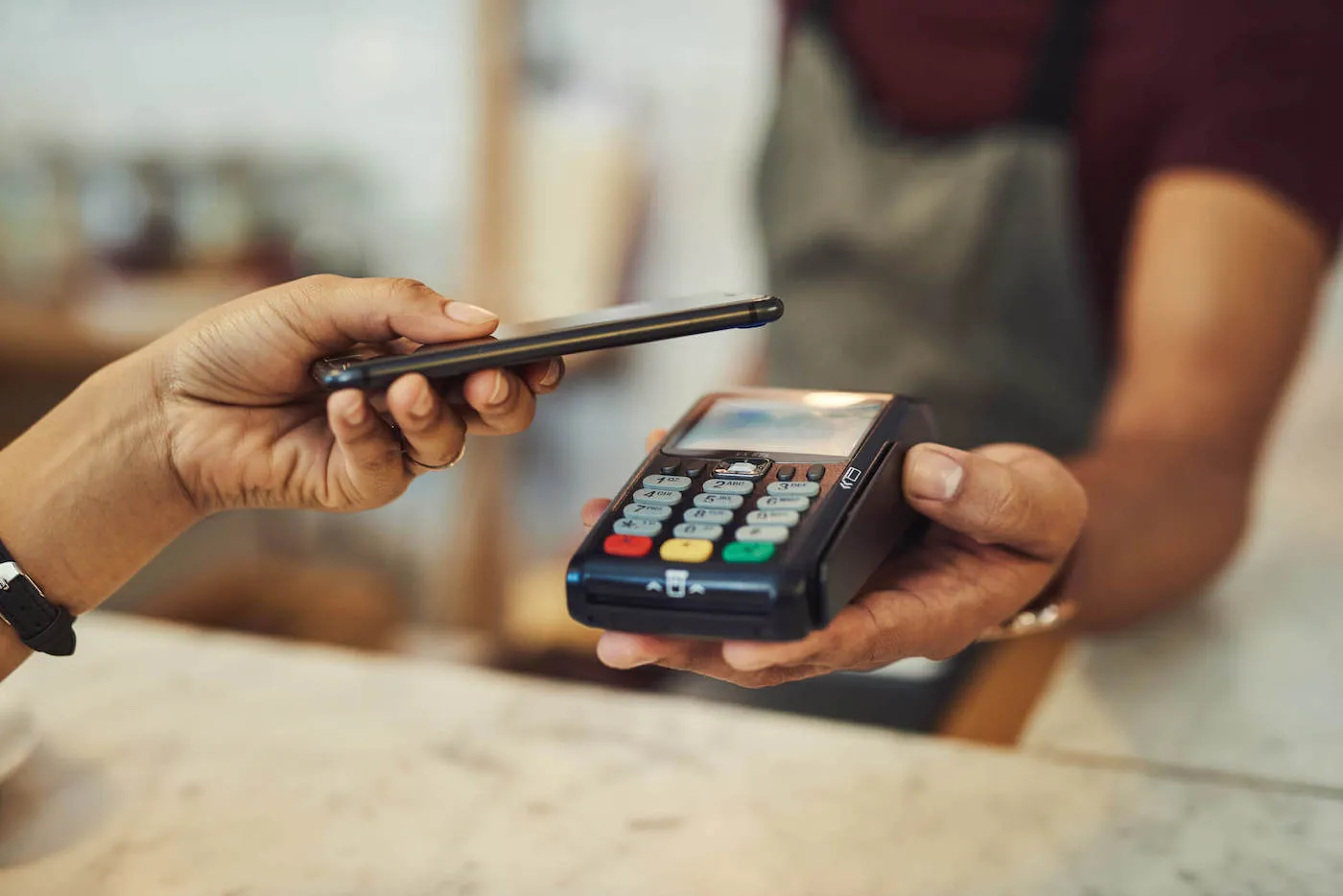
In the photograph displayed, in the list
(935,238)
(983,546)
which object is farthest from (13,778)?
(935,238)

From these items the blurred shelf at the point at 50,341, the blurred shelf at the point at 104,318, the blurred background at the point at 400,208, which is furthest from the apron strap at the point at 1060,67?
the blurred shelf at the point at 50,341

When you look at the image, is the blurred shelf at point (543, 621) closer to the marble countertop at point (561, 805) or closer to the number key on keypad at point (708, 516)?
the marble countertop at point (561, 805)

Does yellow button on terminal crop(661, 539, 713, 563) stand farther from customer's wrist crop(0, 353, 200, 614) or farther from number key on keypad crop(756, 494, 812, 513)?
customer's wrist crop(0, 353, 200, 614)

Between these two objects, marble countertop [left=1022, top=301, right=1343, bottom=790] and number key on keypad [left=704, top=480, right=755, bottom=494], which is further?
marble countertop [left=1022, top=301, right=1343, bottom=790]

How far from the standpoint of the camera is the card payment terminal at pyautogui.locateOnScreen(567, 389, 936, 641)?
1.15 ft

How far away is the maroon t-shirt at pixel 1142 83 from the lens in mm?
828

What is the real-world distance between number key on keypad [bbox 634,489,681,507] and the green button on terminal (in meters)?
0.05

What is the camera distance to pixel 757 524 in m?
0.38

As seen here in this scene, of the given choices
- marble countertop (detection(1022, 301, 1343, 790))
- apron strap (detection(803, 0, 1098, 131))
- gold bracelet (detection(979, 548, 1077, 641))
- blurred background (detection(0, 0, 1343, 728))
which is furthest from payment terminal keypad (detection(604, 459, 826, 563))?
blurred background (detection(0, 0, 1343, 728))

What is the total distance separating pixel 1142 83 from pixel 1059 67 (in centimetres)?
9

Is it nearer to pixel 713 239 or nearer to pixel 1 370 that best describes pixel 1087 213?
pixel 713 239

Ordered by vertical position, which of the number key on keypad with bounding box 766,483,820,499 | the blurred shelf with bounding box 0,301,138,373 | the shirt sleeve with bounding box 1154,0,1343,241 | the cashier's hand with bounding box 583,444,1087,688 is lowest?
the blurred shelf with bounding box 0,301,138,373

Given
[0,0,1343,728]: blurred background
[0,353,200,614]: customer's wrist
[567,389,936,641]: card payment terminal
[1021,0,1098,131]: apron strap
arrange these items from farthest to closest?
[0,0,1343,728]: blurred background < [1021,0,1098,131]: apron strap < [0,353,200,614]: customer's wrist < [567,389,936,641]: card payment terminal

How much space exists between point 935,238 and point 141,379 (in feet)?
2.44
